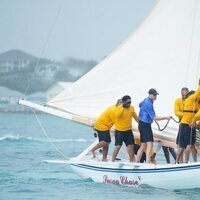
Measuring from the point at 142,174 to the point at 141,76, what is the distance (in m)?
2.45

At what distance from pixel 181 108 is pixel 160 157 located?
340 inches

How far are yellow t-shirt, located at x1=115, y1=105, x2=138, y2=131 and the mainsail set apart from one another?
0.71 m

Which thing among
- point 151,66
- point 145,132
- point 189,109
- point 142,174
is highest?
point 151,66

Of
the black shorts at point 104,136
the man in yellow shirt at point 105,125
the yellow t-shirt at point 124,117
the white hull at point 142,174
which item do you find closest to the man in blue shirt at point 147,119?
the yellow t-shirt at point 124,117

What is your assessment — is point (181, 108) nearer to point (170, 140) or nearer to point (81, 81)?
point (170, 140)

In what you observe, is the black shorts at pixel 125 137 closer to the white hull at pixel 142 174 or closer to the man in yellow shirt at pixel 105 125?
the man in yellow shirt at pixel 105 125

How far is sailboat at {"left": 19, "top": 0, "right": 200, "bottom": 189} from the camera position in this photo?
19891mm

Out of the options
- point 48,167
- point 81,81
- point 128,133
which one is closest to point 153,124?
point 128,133

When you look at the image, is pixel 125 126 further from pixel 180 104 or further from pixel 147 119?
pixel 180 104

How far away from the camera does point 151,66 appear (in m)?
20.7

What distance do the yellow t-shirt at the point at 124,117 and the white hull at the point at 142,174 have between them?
780mm

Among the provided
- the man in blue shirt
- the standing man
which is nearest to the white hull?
the man in blue shirt

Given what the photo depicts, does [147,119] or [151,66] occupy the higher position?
[151,66]

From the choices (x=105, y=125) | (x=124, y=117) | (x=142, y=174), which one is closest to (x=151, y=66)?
(x=124, y=117)
